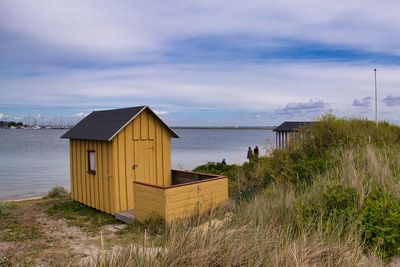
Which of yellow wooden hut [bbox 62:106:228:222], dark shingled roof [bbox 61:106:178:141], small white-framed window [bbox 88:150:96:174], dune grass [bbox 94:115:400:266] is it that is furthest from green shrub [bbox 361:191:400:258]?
small white-framed window [bbox 88:150:96:174]

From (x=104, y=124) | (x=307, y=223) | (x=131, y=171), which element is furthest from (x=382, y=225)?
(x=104, y=124)

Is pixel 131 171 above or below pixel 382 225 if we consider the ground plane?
above

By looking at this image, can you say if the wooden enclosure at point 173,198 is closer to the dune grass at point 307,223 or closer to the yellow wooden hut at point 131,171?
the yellow wooden hut at point 131,171

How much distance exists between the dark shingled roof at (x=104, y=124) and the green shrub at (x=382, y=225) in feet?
22.7

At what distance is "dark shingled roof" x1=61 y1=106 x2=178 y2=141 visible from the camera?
10938 millimetres

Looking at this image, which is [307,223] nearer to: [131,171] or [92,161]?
[131,171]

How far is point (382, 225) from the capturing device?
5758 mm

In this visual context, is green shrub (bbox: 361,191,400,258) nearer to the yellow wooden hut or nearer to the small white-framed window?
the yellow wooden hut

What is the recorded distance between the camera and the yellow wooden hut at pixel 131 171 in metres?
9.62

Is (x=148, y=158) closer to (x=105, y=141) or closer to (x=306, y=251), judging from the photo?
(x=105, y=141)

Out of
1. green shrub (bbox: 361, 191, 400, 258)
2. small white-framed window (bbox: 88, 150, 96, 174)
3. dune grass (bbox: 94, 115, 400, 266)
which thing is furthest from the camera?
small white-framed window (bbox: 88, 150, 96, 174)

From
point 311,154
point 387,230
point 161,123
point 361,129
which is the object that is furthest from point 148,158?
point 387,230

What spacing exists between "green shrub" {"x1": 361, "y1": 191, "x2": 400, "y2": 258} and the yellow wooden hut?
173 inches

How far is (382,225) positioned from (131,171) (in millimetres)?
7314
